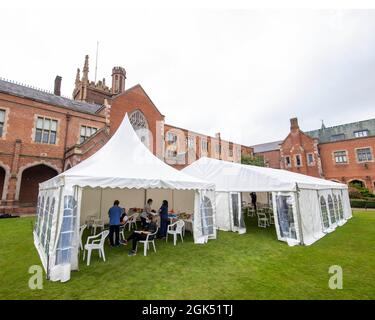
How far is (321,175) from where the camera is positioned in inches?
1029

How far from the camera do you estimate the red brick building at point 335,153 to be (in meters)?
23.7

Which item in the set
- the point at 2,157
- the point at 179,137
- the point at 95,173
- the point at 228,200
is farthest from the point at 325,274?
the point at 179,137

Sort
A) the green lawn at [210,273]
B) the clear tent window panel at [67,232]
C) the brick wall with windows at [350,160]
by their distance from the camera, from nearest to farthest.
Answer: the green lawn at [210,273], the clear tent window panel at [67,232], the brick wall with windows at [350,160]

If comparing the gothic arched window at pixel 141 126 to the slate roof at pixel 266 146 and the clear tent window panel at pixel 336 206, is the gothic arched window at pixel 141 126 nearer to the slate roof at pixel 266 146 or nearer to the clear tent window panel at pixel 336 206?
the clear tent window panel at pixel 336 206

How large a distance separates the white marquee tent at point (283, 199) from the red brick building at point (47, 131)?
9580 mm

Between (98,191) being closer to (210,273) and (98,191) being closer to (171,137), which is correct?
(210,273)

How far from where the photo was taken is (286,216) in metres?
Answer: 7.40

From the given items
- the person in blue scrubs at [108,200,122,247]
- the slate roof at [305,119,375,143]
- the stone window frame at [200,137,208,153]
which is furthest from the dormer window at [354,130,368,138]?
the person in blue scrubs at [108,200,122,247]

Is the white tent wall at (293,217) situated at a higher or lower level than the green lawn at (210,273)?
higher

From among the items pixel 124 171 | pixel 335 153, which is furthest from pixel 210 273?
pixel 335 153

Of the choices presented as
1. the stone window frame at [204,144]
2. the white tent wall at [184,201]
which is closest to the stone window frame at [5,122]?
the white tent wall at [184,201]

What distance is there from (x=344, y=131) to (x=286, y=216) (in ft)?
88.3
